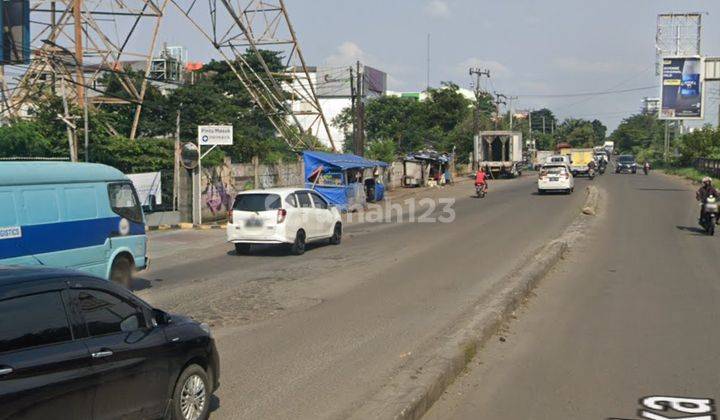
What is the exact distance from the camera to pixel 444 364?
22.3ft

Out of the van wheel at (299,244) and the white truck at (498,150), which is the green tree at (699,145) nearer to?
the white truck at (498,150)

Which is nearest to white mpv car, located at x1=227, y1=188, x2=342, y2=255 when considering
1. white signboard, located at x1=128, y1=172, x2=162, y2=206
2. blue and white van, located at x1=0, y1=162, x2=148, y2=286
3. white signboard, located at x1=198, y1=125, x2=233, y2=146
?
blue and white van, located at x1=0, y1=162, x2=148, y2=286

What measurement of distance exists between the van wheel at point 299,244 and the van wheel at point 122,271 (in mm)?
5324

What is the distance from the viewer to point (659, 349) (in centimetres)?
801

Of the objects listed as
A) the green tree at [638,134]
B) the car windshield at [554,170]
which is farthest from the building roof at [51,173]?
the green tree at [638,134]

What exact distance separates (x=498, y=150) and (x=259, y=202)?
136 feet

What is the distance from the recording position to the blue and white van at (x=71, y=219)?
9.53 meters

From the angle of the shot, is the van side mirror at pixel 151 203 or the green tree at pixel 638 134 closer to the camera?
the van side mirror at pixel 151 203

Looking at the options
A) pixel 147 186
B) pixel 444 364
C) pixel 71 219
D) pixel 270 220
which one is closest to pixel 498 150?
pixel 147 186

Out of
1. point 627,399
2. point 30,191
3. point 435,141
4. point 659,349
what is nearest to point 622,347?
point 659,349

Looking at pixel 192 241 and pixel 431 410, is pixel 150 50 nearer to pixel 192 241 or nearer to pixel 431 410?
pixel 192 241

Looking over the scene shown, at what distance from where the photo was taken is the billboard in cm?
5853

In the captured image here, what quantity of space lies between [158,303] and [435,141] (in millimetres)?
60114

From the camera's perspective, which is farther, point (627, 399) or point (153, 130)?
point (153, 130)
